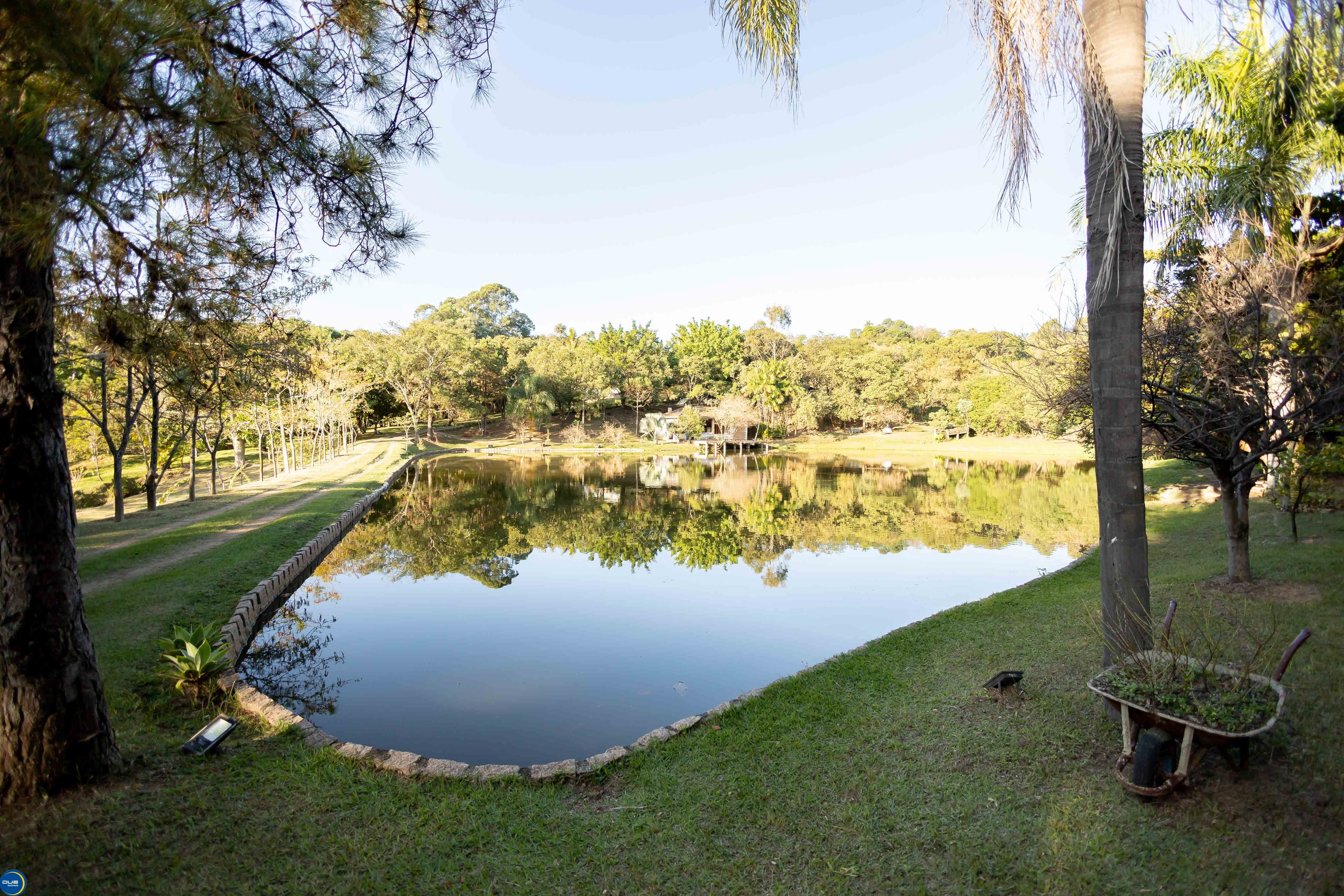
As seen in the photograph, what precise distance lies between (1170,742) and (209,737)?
5.88 meters

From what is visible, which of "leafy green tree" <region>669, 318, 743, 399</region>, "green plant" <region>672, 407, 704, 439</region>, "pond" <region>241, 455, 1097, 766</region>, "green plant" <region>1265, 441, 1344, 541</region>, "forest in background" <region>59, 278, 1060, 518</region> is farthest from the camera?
"leafy green tree" <region>669, 318, 743, 399</region>

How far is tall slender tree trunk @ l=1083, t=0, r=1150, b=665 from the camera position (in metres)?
3.83

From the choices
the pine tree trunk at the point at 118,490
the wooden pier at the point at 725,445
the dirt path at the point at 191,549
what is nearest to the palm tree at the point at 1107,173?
the dirt path at the point at 191,549

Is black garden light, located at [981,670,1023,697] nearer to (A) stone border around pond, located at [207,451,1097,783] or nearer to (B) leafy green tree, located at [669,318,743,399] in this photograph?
(A) stone border around pond, located at [207,451,1097,783]

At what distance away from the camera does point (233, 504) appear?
1491 centimetres

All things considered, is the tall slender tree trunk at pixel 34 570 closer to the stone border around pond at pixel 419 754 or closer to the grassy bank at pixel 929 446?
the stone border around pond at pixel 419 754

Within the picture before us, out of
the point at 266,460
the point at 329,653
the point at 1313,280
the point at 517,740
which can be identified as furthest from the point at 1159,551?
the point at 266,460

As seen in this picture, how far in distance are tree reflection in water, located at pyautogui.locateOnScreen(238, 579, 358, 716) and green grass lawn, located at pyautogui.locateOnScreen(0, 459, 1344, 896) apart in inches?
63.6

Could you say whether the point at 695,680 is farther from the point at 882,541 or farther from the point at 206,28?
the point at 882,541

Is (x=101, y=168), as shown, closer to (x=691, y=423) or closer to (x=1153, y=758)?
(x=1153, y=758)

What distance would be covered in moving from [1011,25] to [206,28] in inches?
174

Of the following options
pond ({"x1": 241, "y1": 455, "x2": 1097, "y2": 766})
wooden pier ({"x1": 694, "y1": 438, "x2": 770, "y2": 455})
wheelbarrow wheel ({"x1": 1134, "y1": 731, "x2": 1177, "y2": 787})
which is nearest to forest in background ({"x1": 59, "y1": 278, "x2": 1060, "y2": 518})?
wooden pier ({"x1": 694, "y1": 438, "x2": 770, "y2": 455})

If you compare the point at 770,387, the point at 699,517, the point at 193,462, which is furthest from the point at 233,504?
the point at 770,387

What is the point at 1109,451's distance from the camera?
4.09m
